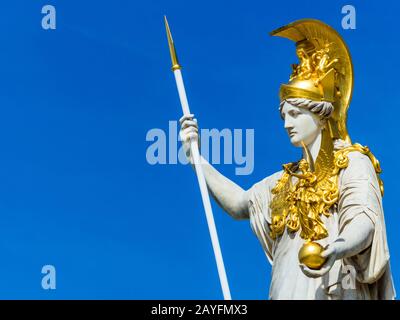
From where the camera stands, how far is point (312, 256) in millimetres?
18891

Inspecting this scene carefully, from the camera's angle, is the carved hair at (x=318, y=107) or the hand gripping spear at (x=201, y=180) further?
the carved hair at (x=318, y=107)

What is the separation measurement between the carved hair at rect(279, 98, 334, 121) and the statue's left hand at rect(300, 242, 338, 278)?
2.00 metres

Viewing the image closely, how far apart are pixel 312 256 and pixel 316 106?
2.26 metres

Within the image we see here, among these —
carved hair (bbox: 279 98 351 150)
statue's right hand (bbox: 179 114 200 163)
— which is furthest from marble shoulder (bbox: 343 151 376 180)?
statue's right hand (bbox: 179 114 200 163)

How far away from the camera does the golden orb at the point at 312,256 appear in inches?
743

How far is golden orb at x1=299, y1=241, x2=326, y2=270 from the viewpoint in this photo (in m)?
18.9

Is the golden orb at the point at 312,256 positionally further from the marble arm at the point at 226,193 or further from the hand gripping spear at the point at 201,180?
the marble arm at the point at 226,193

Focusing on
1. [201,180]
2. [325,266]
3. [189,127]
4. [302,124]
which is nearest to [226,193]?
[201,180]

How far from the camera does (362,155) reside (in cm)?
2050

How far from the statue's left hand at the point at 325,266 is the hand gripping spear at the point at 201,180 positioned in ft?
3.97

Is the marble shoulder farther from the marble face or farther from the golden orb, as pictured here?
the golden orb

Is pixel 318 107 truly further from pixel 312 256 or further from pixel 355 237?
pixel 312 256

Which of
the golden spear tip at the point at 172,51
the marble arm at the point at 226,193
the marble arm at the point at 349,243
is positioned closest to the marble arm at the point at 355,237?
the marble arm at the point at 349,243

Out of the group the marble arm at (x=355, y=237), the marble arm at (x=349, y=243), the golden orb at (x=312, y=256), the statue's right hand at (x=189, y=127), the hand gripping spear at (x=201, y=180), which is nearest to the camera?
the golden orb at (x=312, y=256)
